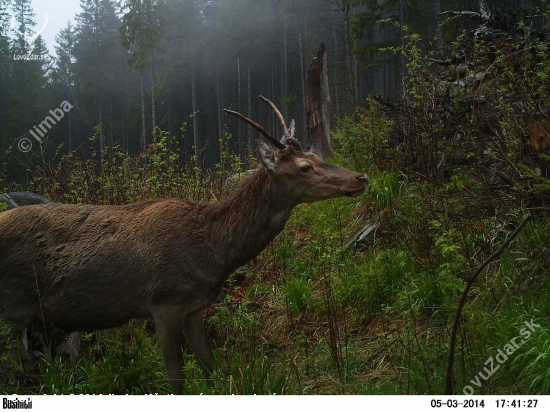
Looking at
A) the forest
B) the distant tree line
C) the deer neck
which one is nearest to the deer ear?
the deer neck

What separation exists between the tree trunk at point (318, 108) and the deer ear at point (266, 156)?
6.94 meters

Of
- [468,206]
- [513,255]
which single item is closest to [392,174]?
[468,206]

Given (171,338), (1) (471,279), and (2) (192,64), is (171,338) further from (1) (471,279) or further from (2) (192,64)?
(2) (192,64)

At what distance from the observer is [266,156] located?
4.71 m

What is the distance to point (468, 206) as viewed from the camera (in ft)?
19.3

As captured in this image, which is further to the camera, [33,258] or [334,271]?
[334,271]

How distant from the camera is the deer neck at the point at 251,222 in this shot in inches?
185

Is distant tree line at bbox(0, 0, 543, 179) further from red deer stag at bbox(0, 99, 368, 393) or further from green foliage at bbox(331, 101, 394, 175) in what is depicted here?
red deer stag at bbox(0, 99, 368, 393)

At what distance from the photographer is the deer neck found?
4.69 metres

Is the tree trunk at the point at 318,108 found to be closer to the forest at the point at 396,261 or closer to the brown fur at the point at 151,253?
the forest at the point at 396,261

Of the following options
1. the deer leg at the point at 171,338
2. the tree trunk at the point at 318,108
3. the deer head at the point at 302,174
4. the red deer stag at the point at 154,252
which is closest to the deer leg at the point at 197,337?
the red deer stag at the point at 154,252
